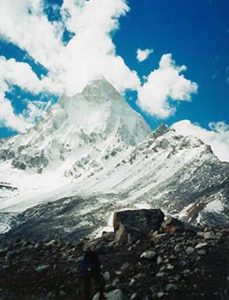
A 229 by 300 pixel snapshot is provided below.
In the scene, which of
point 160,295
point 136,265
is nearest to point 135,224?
point 136,265

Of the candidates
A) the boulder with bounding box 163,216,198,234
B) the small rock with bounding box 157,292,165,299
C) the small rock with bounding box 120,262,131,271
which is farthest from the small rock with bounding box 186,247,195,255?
the small rock with bounding box 157,292,165,299

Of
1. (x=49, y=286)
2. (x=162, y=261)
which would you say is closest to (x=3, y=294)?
(x=49, y=286)

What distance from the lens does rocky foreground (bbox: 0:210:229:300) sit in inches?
1030

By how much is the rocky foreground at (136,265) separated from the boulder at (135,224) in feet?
0.19

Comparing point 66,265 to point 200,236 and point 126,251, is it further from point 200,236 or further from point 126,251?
point 200,236

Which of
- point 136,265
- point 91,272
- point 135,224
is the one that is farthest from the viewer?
point 135,224

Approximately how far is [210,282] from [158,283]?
2.37m

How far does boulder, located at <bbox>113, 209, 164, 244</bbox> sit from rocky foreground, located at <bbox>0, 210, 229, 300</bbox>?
6 cm

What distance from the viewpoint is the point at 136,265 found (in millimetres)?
28922

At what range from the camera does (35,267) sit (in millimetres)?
32250

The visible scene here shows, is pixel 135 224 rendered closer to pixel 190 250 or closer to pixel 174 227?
pixel 174 227

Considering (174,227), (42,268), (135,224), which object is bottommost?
(174,227)

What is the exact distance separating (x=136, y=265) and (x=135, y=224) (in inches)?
286

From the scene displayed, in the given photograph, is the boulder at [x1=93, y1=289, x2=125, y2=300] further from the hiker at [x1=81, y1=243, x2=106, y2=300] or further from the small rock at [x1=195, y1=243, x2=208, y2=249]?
the small rock at [x1=195, y1=243, x2=208, y2=249]
